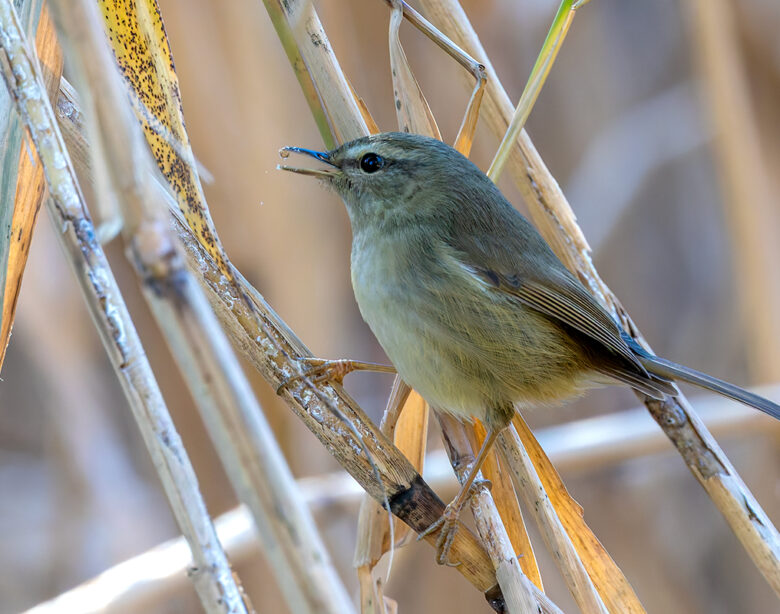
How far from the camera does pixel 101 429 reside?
9.10ft

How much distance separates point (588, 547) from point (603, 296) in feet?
1.98

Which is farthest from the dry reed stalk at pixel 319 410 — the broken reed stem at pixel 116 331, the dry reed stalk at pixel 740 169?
the dry reed stalk at pixel 740 169

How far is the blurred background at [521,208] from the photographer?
265 cm

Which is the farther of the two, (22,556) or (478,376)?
(22,556)

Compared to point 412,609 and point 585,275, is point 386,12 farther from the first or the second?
point 412,609

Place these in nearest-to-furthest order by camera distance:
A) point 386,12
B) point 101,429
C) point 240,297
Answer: point 240,297
point 101,429
point 386,12

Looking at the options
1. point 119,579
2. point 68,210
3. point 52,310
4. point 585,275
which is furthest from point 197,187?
point 52,310

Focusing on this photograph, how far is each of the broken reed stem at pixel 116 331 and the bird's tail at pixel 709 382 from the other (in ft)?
4.05

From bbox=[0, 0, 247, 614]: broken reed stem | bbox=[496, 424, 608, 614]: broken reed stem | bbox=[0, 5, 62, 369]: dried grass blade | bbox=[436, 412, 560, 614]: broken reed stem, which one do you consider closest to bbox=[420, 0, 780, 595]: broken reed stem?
bbox=[496, 424, 608, 614]: broken reed stem

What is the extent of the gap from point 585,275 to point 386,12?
5.57ft

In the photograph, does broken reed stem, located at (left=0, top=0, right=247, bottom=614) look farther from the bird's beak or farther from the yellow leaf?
the bird's beak

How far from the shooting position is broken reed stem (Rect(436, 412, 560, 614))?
4.33ft

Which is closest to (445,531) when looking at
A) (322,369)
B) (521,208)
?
(322,369)

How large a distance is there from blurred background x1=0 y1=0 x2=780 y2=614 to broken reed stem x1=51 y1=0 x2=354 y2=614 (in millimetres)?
1450
